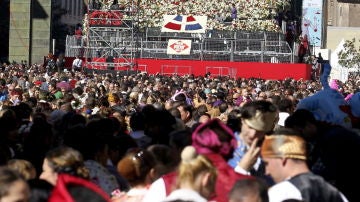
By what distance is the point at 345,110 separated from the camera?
1264 centimetres

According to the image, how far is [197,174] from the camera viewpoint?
7.04 m

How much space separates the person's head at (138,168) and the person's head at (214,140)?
1.20 ft

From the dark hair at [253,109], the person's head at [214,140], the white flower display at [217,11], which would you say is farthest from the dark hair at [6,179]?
the white flower display at [217,11]

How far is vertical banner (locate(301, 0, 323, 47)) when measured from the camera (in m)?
94.9

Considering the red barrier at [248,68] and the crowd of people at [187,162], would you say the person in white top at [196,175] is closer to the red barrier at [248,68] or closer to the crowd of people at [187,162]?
the crowd of people at [187,162]

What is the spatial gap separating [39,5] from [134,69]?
5.67 meters

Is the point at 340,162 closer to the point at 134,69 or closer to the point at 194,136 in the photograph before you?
the point at 194,136

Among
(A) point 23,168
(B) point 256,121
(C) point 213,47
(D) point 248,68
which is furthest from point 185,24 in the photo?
(A) point 23,168

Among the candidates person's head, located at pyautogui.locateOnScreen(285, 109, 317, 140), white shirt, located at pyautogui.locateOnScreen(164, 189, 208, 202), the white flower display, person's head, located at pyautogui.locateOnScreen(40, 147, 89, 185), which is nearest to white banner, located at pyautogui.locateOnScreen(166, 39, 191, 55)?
the white flower display

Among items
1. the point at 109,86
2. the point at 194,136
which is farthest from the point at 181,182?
the point at 109,86

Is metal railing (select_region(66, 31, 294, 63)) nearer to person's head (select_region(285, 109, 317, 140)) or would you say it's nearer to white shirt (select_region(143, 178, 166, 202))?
person's head (select_region(285, 109, 317, 140))

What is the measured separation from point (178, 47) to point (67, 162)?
1813 inches

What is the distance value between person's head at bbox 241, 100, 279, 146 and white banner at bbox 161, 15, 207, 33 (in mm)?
43606

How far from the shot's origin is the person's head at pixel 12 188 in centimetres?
625
